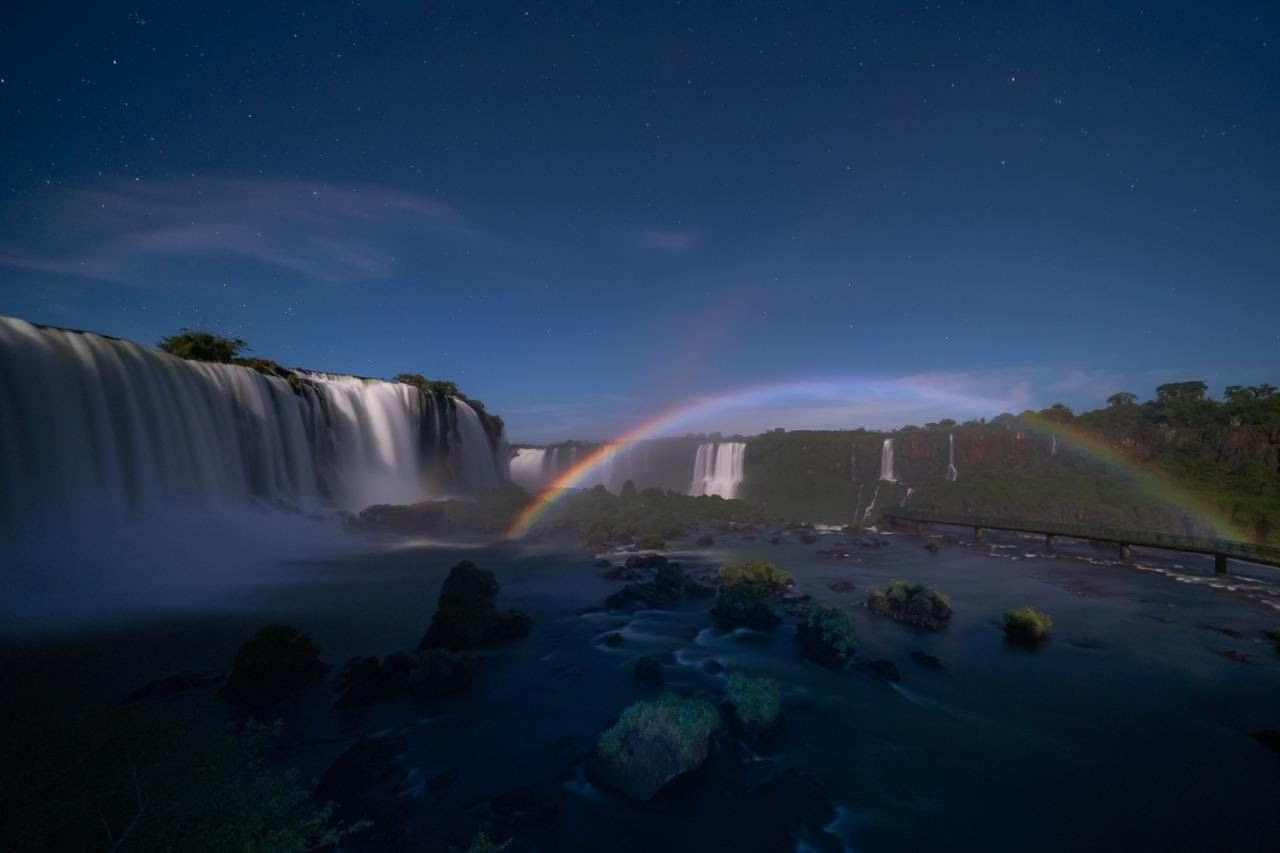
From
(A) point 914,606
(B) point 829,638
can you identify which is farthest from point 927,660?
(A) point 914,606

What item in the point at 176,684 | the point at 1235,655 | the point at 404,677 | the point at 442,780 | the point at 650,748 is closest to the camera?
the point at 442,780

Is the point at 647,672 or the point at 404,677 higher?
the point at 647,672

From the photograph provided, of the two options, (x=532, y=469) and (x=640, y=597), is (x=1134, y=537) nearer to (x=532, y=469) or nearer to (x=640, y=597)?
(x=640, y=597)

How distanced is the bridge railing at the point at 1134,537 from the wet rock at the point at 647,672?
120 feet

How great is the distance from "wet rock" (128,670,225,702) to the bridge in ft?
161

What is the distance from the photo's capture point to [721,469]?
89312 millimetres

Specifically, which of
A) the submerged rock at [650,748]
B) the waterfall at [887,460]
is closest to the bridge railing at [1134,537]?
the waterfall at [887,460]

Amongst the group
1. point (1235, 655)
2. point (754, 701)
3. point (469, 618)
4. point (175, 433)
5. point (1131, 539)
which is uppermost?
A: point (175, 433)

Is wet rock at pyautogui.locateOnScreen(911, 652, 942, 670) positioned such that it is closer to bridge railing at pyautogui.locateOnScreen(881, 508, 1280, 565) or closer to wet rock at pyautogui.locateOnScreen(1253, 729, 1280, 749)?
wet rock at pyautogui.locateOnScreen(1253, 729, 1280, 749)

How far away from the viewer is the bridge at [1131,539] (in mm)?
29000

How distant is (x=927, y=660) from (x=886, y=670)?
235cm

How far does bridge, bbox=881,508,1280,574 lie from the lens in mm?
29000

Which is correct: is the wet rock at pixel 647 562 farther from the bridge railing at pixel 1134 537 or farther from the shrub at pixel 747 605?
the bridge railing at pixel 1134 537

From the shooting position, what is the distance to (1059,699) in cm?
1431
